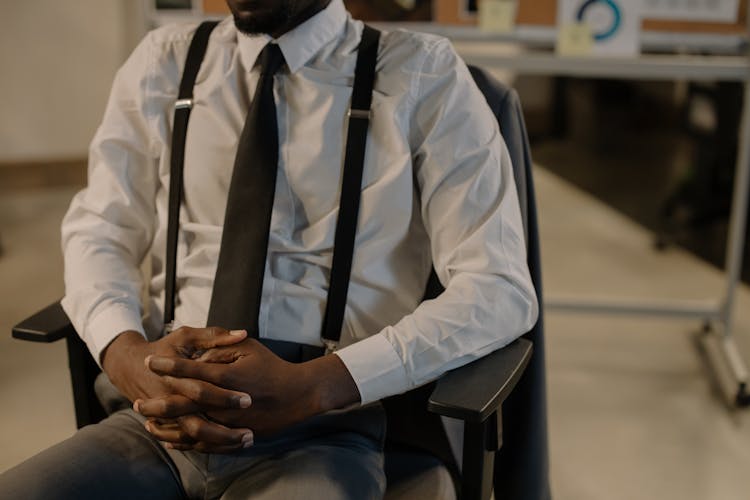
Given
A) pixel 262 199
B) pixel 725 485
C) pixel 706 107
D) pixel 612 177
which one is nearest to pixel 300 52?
pixel 262 199

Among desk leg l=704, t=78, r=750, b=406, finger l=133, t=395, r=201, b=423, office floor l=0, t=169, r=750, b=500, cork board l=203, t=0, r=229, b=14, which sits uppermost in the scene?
cork board l=203, t=0, r=229, b=14

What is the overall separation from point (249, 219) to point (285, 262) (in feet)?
0.31

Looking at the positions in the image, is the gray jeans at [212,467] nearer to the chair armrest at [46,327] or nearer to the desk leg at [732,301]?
the chair armrest at [46,327]

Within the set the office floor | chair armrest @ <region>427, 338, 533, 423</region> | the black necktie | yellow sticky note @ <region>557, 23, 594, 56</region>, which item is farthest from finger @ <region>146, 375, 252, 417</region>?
yellow sticky note @ <region>557, 23, 594, 56</region>

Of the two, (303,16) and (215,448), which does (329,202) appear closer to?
(303,16)

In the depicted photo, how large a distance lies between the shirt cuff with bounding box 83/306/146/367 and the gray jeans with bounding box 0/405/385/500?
109mm

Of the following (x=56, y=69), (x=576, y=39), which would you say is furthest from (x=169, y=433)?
(x=56, y=69)

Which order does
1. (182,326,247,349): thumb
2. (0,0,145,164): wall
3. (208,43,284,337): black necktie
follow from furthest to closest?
1. (0,0,145,164): wall
2. (208,43,284,337): black necktie
3. (182,326,247,349): thumb

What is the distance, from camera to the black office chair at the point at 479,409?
1215mm

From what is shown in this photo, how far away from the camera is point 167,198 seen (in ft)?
4.91

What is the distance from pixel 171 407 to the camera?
→ 1222mm

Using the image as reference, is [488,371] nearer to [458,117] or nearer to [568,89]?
[458,117]

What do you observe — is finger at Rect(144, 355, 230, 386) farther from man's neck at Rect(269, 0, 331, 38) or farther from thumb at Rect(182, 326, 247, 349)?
man's neck at Rect(269, 0, 331, 38)

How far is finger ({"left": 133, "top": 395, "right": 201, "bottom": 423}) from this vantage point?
122 cm
